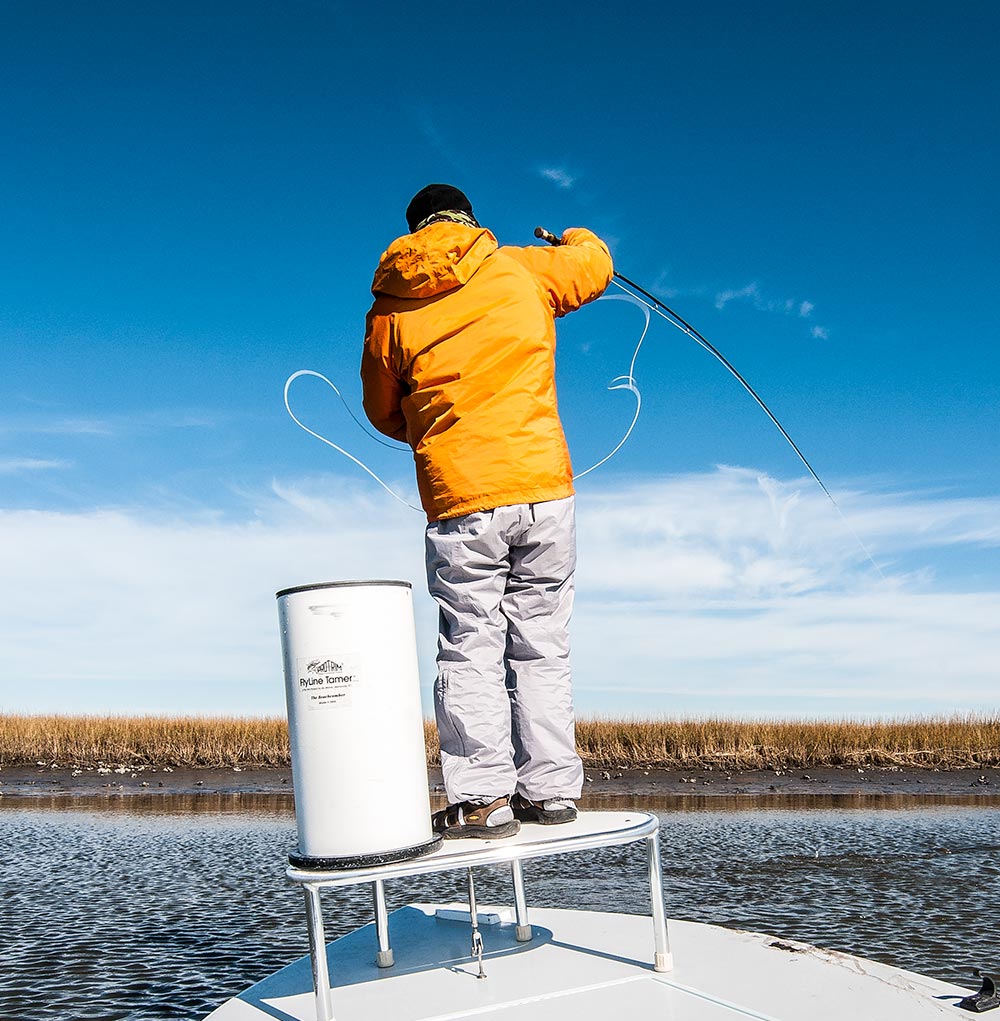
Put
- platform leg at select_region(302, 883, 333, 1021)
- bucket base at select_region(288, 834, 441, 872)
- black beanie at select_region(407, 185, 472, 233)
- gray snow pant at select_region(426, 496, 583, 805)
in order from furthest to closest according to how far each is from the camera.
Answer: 1. black beanie at select_region(407, 185, 472, 233)
2. gray snow pant at select_region(426, 496, 583, 805)
3. bucket base at select_region(288, 834, 441, 872)
4. platform leg at select_region(302, 883, 333, 1021)

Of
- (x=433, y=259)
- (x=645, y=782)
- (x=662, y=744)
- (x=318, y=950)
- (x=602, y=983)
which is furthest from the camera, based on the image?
(x=662, y=744)

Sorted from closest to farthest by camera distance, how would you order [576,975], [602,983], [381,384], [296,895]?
1. [602,983]
2. [576,975]
3. [381,384]
4. [296,895]

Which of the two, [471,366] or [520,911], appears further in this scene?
[520,911]

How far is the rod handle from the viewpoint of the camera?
4.46 m

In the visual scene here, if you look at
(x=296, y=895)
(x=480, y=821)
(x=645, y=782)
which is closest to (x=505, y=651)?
(x=480, y=821)

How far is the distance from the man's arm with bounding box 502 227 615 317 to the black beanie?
1.03 ft

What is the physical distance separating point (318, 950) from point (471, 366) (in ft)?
6.77

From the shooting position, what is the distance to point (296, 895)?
7969 millimetres

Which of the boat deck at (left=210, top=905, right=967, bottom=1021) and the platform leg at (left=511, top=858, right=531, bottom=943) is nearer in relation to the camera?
the boat deck at (left=210, top=905, right=967, bottom=1021)

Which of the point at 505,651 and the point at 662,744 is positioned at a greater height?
the point at 505,651

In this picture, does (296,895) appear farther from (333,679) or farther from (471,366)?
(471,366)

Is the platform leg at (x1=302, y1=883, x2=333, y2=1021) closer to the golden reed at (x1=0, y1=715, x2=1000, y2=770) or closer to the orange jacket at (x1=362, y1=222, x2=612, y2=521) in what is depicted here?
the orange jacket at (x1=362, y1=222, x2=612, y2=521)

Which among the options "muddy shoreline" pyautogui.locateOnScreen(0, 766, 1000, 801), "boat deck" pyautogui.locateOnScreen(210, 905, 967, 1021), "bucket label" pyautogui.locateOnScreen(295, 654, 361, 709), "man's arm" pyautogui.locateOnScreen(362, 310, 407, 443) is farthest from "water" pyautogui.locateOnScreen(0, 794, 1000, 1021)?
"muddy shoreline" pyautogui.locateOnScreen(0, 766, 1000, 801)

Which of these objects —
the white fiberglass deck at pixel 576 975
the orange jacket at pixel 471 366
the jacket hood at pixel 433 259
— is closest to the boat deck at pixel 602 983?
the white fiberglass deck at pixel 576 975
